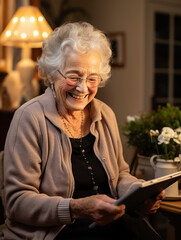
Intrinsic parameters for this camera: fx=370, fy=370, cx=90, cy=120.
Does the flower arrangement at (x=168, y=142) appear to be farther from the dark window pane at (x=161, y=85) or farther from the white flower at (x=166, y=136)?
the dark window pane at (x=161, y=85)

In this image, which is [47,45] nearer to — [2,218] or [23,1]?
[2,218]

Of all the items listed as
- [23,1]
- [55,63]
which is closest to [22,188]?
[55,63]

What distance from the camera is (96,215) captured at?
4.17ft

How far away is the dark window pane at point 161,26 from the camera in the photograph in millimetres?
4785

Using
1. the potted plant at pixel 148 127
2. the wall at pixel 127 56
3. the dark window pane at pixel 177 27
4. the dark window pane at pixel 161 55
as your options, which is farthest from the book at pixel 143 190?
the dark window pane at pixel 177 27

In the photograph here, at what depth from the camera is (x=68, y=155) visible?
1.51 metres

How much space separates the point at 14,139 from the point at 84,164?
0.32 metres

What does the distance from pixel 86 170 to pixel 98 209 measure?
0.31 meters

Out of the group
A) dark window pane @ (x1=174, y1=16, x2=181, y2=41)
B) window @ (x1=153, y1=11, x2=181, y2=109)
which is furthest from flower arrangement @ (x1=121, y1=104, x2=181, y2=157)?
dark window pane @ (x1=174, y1=16, x2=181, y2=41)

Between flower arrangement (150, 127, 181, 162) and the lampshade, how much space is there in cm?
136

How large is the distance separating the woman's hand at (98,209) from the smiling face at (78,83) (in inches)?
17.4

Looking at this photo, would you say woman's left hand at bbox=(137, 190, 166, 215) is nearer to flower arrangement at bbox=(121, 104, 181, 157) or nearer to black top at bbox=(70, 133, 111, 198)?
black top at bbox=(70, 133, 111, 198)

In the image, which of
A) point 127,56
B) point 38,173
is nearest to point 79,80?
point 38,173

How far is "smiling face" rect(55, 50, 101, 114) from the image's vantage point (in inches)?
60.4
